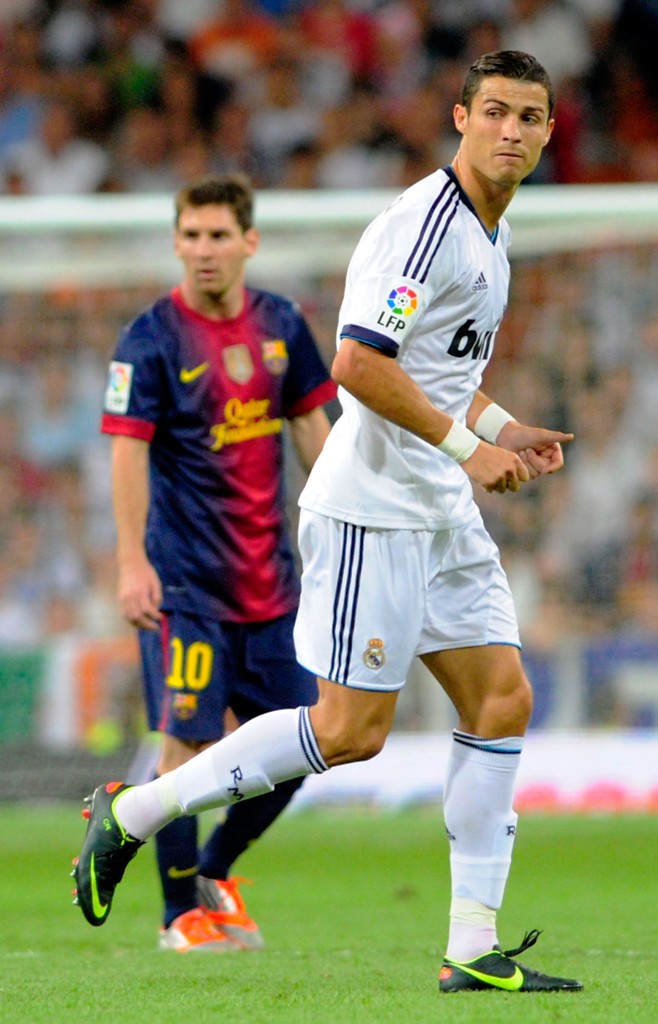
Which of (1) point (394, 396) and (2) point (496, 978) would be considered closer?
(1) point (394, 396)

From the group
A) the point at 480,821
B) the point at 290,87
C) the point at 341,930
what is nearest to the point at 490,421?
the point at 480,821

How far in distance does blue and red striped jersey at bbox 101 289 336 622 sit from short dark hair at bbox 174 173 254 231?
0.30 metres

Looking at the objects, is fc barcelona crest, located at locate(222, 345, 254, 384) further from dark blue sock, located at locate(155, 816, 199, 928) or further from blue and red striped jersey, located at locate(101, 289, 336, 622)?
dark blue sock, located at locate(155, 816, 199, 928)

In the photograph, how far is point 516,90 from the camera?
4031mm

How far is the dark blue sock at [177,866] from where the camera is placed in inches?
203

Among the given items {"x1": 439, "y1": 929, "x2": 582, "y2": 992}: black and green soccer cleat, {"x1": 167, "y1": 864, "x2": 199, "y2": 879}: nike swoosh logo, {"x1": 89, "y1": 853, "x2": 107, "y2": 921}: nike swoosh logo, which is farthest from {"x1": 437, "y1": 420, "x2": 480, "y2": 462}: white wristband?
{"x1": 167, "y1": 864, "x2": 199, "y2": 879}: nike swoosh logo

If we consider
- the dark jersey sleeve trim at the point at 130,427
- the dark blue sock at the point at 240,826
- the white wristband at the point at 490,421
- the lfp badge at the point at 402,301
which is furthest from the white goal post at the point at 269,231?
the lfp badge at the point at 402,301

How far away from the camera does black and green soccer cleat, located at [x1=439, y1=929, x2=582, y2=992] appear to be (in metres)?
3.99

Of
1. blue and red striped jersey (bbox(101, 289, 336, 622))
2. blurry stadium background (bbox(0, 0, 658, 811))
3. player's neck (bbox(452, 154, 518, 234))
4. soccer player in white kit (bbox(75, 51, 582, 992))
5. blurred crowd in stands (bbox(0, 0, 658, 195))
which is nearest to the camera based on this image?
soccer player in white kit (bbox(75, 51, 582, 992))

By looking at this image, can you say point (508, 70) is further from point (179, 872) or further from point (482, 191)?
point (179, 872)

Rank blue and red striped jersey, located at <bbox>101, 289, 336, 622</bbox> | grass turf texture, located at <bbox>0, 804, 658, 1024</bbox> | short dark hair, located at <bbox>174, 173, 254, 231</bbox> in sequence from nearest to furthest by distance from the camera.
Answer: grass turf texture, located at <bbox>0, 804, 658, 1024</bbox>
blue and red striped jersey, located at <bbox>101, 289, 336, 622</bbox>
short dark hair, located at <bbox>174, 173, 254, 231</bbox>

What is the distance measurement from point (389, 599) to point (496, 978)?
927 mm

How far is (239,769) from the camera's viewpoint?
4.09 metres

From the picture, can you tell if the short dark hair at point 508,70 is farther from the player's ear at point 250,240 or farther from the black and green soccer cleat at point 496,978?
the black and green soccer cleat at point 496,978
